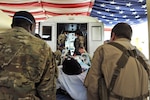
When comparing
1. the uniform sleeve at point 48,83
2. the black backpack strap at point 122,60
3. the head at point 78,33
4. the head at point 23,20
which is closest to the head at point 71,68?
the black backpack strap at point 122,60

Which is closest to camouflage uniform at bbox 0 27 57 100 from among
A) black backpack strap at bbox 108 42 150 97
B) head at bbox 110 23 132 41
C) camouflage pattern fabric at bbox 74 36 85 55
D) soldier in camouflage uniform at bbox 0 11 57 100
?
soldier in camouflage uniform at bbox 0 11 57 100

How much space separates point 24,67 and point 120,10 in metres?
3.79

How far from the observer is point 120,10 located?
491 centimetres

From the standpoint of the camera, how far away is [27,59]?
157 cm

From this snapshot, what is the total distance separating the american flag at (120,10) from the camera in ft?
14.0

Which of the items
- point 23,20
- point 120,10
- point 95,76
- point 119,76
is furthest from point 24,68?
point 120,10

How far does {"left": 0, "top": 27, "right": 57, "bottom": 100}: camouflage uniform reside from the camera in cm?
154

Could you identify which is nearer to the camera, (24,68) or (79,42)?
(24,68)

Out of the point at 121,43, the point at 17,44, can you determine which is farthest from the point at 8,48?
the point at 121,43

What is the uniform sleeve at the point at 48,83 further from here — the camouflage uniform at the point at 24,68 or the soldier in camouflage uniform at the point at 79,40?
the soldier in camouflage uniform at the point at 79,40

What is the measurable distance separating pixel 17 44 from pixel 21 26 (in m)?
0.18

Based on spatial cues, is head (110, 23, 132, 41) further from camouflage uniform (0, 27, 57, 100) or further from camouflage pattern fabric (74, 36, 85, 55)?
camouflage pattern fabric (74, 36, 85, 55)

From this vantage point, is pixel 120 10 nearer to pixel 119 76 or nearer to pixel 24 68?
pixel 119 76

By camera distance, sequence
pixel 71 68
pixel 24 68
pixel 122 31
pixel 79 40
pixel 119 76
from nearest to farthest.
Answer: pixel 24 68
pixel 119 76
pixel 122 31
pixel 71 68
pixel 79 40
